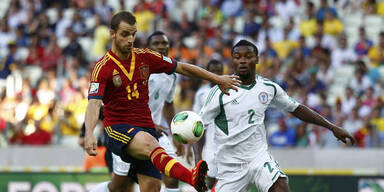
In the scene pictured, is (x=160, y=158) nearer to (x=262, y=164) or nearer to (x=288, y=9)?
(x=262, y=164)

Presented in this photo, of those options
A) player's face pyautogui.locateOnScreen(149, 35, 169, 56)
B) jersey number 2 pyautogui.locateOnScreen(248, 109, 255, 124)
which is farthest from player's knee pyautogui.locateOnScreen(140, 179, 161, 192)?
player's face pyautogui.locateOnScreen(149, 35, 169, 56)

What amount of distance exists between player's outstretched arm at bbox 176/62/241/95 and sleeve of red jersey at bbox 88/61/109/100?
86cm

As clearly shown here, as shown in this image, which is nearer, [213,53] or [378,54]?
[378,54]

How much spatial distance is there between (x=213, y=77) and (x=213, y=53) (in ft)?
34.0

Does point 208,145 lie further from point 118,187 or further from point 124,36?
point 124,36

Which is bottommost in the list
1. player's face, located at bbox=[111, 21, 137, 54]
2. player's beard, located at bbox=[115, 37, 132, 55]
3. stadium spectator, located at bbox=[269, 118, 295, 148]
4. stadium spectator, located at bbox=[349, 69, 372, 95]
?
stadium spectator, located at bbox=[269, 118, 295, 148]

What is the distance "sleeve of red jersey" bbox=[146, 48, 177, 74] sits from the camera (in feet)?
26.5

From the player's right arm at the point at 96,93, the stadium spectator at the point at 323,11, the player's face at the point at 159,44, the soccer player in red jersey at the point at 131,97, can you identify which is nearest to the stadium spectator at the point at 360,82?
the stadium spectator at the point at 323,11

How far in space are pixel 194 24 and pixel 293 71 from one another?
12.5ft

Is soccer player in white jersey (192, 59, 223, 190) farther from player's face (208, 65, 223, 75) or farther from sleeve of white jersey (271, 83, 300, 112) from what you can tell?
sleeve of white jersey (271, 83, 300, 112)

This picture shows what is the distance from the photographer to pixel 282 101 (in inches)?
346

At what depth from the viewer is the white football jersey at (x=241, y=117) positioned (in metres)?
8.59

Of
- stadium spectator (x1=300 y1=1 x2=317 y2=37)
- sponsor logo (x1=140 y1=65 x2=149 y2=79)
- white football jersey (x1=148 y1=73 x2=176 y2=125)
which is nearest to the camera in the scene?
sponsor logo (x1=140 y1=65 x2=149 y2=79)

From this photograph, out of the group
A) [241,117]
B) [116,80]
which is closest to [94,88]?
[116,80]
